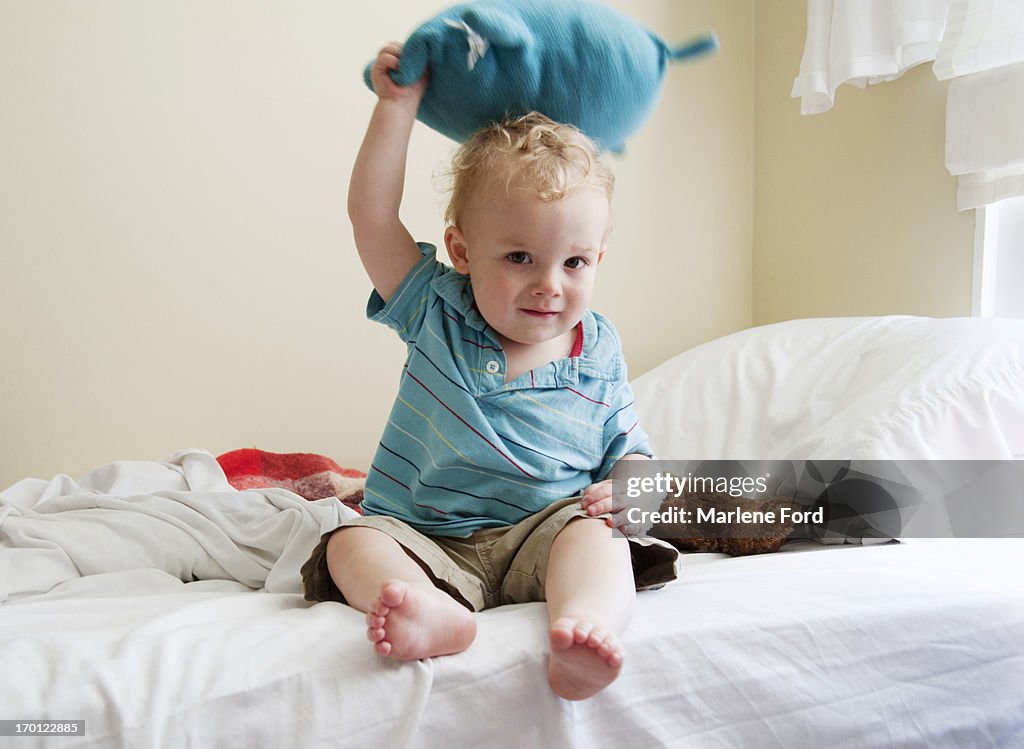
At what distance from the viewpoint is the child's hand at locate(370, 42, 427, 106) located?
0.94 m

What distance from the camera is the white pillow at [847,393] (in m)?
1.12

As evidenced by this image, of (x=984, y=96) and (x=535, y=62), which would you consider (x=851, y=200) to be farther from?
(x=535, y=62)

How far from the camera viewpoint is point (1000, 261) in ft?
5.20

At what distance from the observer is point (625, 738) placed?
72 centimetres

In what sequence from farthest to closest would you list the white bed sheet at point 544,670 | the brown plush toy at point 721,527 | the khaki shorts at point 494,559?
the brown plush toy at point 721,527 → the khaki shorts at point 494,559 → the white bed sheet at point 544,670

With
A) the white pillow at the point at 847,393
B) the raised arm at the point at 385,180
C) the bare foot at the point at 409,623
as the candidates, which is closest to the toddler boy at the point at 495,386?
the raised arm at the point at 385,180

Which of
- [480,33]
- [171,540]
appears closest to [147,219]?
[171,540]

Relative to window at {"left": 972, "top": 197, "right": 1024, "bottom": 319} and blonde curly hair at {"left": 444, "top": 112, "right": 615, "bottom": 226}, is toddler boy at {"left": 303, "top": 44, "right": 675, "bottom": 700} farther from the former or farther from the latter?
window at {"left": 972, "top": 197, "right": 1024, "bottom": 319}

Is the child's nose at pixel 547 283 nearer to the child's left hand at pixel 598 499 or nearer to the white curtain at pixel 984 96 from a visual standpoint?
the child's left hand at pixel 598 499

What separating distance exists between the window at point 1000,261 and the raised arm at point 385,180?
3.67 ft

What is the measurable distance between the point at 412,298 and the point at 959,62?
1.09 m

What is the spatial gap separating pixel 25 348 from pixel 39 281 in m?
0.14

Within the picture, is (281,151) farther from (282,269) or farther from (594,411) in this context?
(594,411)

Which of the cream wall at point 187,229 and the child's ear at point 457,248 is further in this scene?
the cream wall at point 187,229
